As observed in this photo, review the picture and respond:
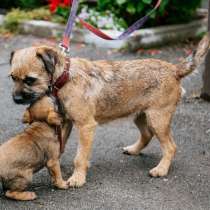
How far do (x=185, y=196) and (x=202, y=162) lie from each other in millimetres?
920

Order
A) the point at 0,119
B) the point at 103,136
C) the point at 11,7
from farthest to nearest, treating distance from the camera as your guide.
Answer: the point at 11,7
the point at 0,119
the point at 103,136

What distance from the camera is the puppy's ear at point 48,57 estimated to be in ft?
18.1

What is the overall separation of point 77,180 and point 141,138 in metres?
1.11

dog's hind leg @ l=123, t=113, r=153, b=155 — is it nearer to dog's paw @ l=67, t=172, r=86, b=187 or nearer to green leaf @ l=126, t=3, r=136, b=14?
dog's paw @ l=67, t=172, r=86, b=187

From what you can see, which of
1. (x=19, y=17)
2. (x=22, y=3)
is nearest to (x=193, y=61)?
(x=19, y=17)

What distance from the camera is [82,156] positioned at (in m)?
5.89

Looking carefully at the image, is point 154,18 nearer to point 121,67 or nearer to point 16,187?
point 121,67

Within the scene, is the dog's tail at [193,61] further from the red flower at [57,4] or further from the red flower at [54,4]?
the red flower at [54,4]

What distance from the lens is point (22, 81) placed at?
5508mm

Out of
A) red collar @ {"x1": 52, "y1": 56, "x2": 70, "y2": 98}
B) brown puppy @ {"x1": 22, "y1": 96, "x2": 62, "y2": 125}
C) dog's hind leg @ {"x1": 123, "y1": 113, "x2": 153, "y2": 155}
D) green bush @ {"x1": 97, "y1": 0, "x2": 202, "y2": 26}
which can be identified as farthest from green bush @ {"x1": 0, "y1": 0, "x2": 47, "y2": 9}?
brown puppy @ {"x1": 22, "y1": 96, "x2": 62, "y2": 125}

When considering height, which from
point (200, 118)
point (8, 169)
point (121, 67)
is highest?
point (121, 67)

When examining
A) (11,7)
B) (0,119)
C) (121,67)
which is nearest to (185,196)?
(121,67)

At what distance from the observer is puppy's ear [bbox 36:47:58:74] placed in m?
5.52

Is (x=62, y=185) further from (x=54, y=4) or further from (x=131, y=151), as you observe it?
(x=54, y=4)
